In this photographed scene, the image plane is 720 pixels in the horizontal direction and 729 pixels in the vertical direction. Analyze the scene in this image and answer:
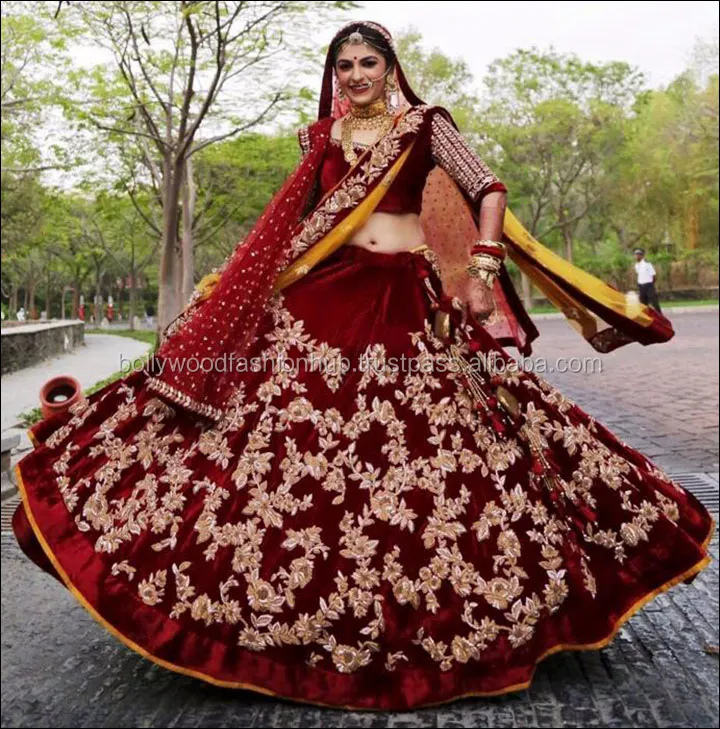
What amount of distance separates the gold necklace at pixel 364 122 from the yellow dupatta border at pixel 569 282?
1.91 feet

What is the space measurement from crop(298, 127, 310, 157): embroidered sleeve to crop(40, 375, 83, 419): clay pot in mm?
1364

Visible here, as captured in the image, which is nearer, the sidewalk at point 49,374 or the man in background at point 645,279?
the sidewalk at point 49,374

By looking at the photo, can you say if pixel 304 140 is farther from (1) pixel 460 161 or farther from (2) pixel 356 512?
(2) pixel 356 512

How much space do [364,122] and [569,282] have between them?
100 cm

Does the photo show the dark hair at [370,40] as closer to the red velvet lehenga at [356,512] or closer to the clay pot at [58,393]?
the red velvet lehenga at [356,512]

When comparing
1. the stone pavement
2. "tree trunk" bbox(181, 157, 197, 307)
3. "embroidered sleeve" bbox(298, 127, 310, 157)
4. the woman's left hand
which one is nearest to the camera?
the stone pavement

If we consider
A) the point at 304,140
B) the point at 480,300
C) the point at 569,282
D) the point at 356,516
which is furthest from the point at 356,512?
the point at 304,140

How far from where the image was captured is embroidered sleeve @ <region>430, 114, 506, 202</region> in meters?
2.93

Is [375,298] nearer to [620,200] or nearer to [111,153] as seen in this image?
[111,153]

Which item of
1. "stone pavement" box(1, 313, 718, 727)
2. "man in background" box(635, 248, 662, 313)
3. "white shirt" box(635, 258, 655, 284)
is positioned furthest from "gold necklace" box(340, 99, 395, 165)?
"white shirt" box(635, 258, 655, 284)

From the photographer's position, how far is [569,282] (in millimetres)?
3125

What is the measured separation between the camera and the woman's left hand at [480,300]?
9.29 feet

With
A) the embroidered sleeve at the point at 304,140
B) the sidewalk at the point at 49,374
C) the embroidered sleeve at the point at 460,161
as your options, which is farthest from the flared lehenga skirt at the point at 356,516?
the sidewalk at the point at 49,374

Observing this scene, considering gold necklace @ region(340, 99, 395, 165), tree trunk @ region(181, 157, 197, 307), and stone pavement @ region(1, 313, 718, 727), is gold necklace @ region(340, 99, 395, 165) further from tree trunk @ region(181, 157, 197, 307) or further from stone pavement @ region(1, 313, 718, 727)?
tree trunk @ region(181, 157, 197, 307)
